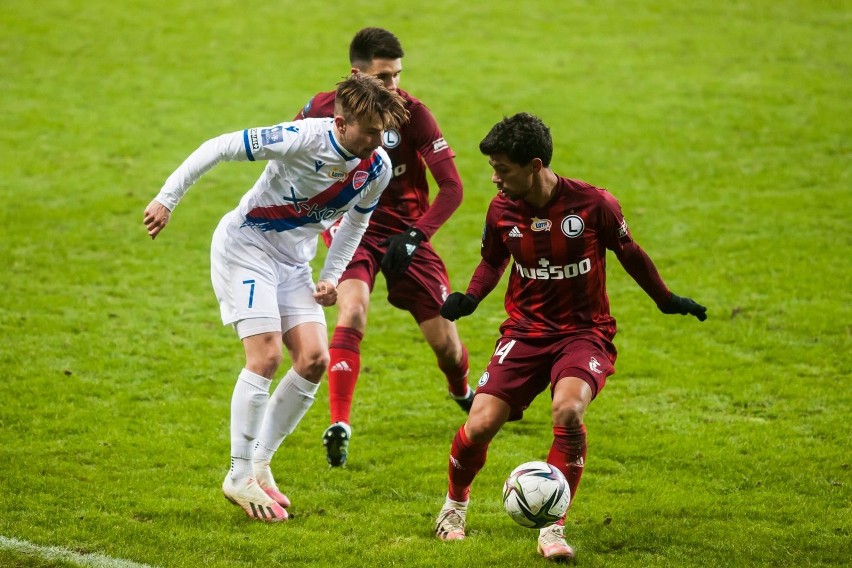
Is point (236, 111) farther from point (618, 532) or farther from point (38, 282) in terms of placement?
point (618, 532)

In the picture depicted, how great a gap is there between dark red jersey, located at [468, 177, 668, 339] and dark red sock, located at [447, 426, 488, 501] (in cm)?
69

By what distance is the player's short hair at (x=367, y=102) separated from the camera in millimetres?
5887

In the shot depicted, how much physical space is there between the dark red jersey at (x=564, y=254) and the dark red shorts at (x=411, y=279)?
1577mm

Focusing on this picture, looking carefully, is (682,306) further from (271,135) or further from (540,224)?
(271,135)

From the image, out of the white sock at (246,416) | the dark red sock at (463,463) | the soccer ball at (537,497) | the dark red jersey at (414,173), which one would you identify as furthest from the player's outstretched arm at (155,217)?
the soccer ball at (537,497)

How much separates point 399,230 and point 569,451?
2.73 m

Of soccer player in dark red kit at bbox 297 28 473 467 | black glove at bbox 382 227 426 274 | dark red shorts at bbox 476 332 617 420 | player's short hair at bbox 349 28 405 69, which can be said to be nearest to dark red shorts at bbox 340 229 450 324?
soccer player in dark red kit at bbox 297 28 473 467

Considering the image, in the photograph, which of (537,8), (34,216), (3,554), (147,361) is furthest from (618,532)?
(537,8)

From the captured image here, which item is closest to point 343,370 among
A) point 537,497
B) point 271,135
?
point 271,135

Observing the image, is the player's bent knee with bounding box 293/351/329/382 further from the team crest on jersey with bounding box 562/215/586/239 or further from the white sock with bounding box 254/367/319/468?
the team crest on jersey with bounding box 562/215/586/239

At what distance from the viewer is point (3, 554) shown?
5.38 meters

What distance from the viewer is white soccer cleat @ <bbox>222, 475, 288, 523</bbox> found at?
20.1ft

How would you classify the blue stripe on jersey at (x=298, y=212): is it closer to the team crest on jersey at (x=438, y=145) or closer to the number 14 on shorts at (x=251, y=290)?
the number 14 on shorts at (x=251, y=290)

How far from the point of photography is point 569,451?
18.4 ft
